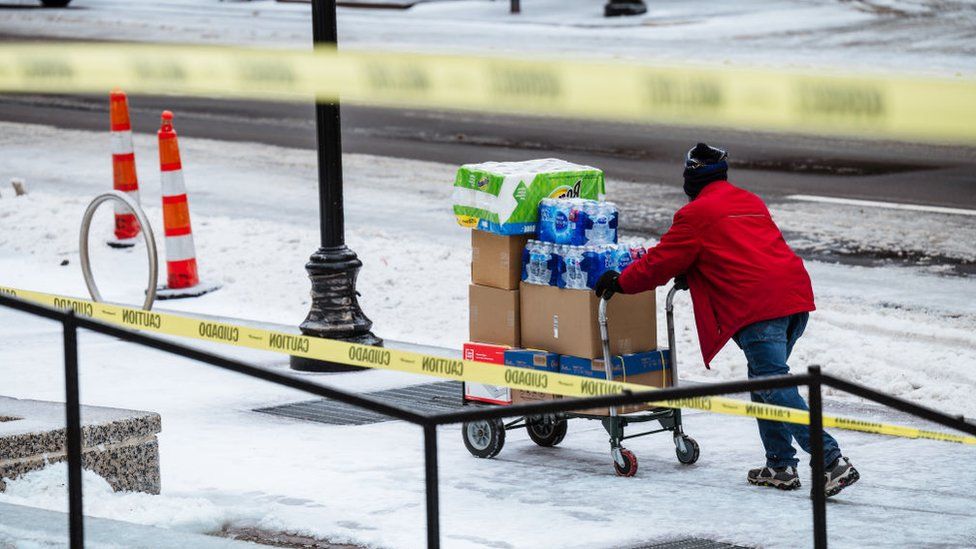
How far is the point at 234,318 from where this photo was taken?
1121cm

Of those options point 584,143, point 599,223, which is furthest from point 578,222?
point 584,143

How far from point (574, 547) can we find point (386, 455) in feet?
5.48

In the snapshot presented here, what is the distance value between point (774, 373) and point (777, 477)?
1.47ft

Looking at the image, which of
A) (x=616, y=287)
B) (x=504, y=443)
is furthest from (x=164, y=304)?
(x=616, y=287)

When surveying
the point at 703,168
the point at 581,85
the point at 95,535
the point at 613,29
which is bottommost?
the point at 95,535

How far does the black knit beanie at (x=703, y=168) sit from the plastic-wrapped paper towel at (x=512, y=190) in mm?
761

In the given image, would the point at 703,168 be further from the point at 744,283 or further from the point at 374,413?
the point at 374,413

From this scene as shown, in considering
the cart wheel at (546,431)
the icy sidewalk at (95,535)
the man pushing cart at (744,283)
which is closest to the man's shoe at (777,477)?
the man pushing cart at (744,283)

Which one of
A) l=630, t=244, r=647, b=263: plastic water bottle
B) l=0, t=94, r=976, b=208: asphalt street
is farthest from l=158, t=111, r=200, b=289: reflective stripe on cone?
l=0, t=94, r=976, b=208: asphalt street

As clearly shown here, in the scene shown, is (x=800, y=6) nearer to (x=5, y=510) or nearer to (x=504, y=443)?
(x=504, y=443)

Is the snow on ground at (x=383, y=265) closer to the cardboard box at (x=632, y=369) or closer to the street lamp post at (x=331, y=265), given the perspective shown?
the street lamp post at (x=331, y=265)

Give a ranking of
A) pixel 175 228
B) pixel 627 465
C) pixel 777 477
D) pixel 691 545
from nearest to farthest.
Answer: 1. pixel 691 545
2. pixel 777 477
3. pixel 627 465
4. pixel 175 228

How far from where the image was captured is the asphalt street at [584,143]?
15.6 meters

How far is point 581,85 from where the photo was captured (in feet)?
23.0
